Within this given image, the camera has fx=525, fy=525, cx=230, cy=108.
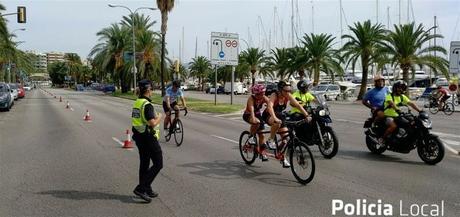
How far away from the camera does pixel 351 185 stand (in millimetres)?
7930

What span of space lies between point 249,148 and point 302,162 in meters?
1.87

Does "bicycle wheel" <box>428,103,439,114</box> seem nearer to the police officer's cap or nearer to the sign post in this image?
the sign post

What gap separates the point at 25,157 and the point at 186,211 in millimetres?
6055

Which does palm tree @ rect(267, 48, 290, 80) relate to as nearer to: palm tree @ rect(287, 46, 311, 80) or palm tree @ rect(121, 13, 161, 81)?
palm tree @ rect(287, 46, 311, 80)

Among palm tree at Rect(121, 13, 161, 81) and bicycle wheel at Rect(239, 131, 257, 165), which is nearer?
bicycle wheel at Rect(239, 131, 257, 165)

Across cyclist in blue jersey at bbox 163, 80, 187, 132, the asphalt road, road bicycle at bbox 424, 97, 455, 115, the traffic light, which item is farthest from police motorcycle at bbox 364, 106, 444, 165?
the traffic light

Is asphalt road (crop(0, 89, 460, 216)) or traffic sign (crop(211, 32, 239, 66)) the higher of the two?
traffic sign (crop(211, 32, 239, 66))

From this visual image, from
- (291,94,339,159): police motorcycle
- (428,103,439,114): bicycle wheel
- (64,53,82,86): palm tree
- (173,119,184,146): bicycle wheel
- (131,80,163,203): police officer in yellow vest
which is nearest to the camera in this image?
(131,80,163,203): police officer in yellow vest

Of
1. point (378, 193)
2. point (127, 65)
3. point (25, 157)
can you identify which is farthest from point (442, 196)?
point (127, 65)

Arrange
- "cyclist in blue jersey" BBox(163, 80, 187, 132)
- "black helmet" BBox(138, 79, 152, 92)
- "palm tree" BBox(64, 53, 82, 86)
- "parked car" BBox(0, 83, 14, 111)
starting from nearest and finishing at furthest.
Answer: "black helmet" BBox(138, 79, 152, 92)
"cyclist in blue jersey" BBox(163, 80, 187, 132)
"parked car" BBox(0, 83, 14, 111)
"palm tree" BBox(64, 53, 82, 86)

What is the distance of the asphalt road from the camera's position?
260 inches

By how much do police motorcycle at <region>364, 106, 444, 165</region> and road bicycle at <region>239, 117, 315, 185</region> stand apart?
213 centimetres

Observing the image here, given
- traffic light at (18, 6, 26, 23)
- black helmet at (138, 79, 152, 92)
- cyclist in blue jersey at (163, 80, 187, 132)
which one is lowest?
cyclist in blue jersey at (163, 80, 187, 132)

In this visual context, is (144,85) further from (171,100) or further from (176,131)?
(171,100)
